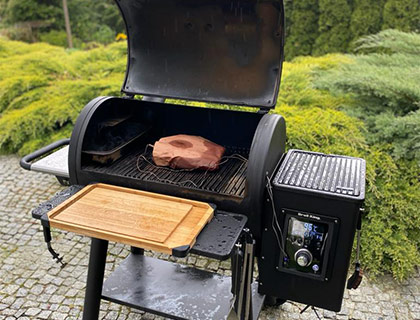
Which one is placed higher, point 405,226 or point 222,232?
point 222,232

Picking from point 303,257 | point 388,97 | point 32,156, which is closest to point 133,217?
point 303,257

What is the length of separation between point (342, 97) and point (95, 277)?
368 centimetres

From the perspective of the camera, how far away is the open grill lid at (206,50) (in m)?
1.99

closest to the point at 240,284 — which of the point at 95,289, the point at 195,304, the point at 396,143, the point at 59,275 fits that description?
the point at 195,304

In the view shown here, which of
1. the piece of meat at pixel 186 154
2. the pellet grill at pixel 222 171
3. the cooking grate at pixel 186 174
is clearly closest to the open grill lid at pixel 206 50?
the pellet grill at pixel 222 171

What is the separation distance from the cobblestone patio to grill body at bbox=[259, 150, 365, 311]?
2.69ft

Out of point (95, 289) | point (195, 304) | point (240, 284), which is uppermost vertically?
point (240, 284)

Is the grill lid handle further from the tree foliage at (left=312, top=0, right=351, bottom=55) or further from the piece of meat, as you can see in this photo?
the tree foliage at (left=312, top=0, right=351, bottom=55)

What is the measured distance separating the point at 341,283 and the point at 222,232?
0.64 metres

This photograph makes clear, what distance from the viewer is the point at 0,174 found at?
450 centimetres

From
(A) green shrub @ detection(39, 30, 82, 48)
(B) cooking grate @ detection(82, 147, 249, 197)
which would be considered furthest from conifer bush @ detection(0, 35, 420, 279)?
(A) green shrub @ detection(39, 30, 82, 48)

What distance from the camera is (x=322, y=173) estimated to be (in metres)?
1.77

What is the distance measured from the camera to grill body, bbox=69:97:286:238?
5.36 feet

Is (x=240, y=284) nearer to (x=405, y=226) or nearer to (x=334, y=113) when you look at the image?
(x=405, y=226)
